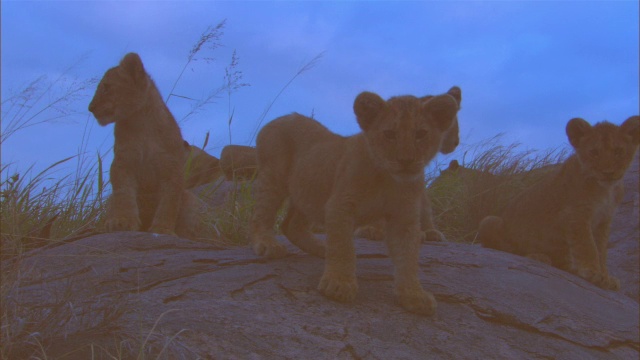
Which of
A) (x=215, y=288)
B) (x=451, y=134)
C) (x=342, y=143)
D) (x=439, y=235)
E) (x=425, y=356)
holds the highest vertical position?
(x=451, y=134)

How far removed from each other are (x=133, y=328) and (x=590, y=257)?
14.6ft

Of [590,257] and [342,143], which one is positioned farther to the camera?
[590,257]

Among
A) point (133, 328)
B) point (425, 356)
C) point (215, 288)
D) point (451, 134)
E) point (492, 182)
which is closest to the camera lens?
point (133, 328)

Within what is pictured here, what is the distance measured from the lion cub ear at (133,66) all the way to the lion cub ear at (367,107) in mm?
2881

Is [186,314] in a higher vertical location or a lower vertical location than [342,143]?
Result: lower

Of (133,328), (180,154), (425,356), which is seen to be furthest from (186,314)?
(180,154)

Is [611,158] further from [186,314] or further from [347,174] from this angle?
[186,314]

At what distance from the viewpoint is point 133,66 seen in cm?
678

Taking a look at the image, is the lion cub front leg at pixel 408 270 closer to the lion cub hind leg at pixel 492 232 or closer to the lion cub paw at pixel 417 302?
the lion cub paw at pixel 417 302

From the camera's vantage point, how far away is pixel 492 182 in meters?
9.97

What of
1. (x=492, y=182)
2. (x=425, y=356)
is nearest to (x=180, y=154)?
(x=425, y=356)

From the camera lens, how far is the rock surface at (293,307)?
3881mm

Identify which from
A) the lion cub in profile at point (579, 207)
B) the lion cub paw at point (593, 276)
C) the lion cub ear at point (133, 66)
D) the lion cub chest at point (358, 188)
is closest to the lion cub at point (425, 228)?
the lion cub in profile at point (579, 207)

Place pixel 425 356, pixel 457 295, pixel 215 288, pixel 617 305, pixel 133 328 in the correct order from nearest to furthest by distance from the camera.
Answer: pixel 133 328, pixel 425 356, pixel 215 288, pixel 457 295, pixel 617 305
